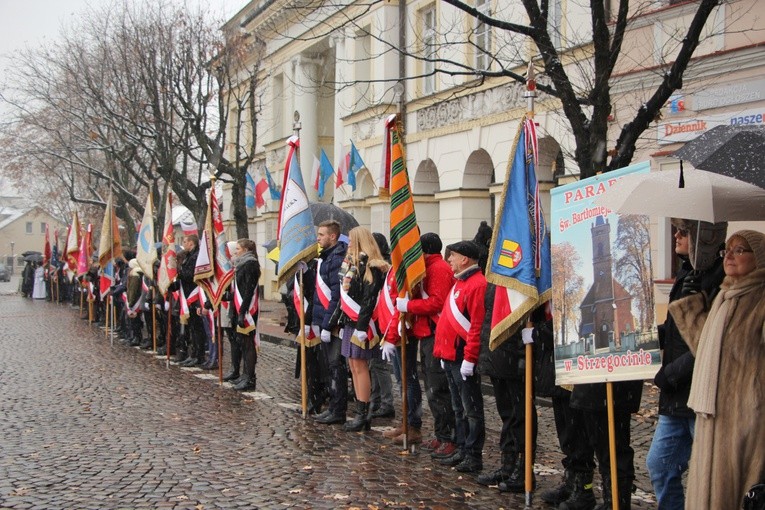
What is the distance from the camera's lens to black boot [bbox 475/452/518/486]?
7.36 meters

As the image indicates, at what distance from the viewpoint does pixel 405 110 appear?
24531 millimetres

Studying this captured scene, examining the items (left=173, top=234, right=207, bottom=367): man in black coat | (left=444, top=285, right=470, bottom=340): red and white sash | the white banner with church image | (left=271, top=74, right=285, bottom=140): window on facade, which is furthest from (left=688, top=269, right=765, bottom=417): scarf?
(left=271, top=74, right=285, bottom=140): window on facade

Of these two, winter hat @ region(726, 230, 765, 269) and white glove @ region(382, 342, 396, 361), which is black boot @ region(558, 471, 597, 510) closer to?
winter hat @ region(726, 230, 765, 269)

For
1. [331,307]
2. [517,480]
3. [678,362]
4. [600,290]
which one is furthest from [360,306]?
[678,362]

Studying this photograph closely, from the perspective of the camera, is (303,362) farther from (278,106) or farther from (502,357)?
(278,106)

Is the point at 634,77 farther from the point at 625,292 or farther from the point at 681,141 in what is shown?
the point at 625,292

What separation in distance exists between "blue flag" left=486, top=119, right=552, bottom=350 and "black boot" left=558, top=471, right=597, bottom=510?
1112 millimetres

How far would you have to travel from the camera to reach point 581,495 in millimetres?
6641

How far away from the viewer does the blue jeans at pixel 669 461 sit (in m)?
5.50

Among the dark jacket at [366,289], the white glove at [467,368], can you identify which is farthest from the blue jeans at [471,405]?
the dark jacket at [366,289]

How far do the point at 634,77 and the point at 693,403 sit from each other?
11.2 metres

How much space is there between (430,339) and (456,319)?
0.80 metres

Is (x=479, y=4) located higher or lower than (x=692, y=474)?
higher

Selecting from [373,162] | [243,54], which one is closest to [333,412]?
[373,162]
